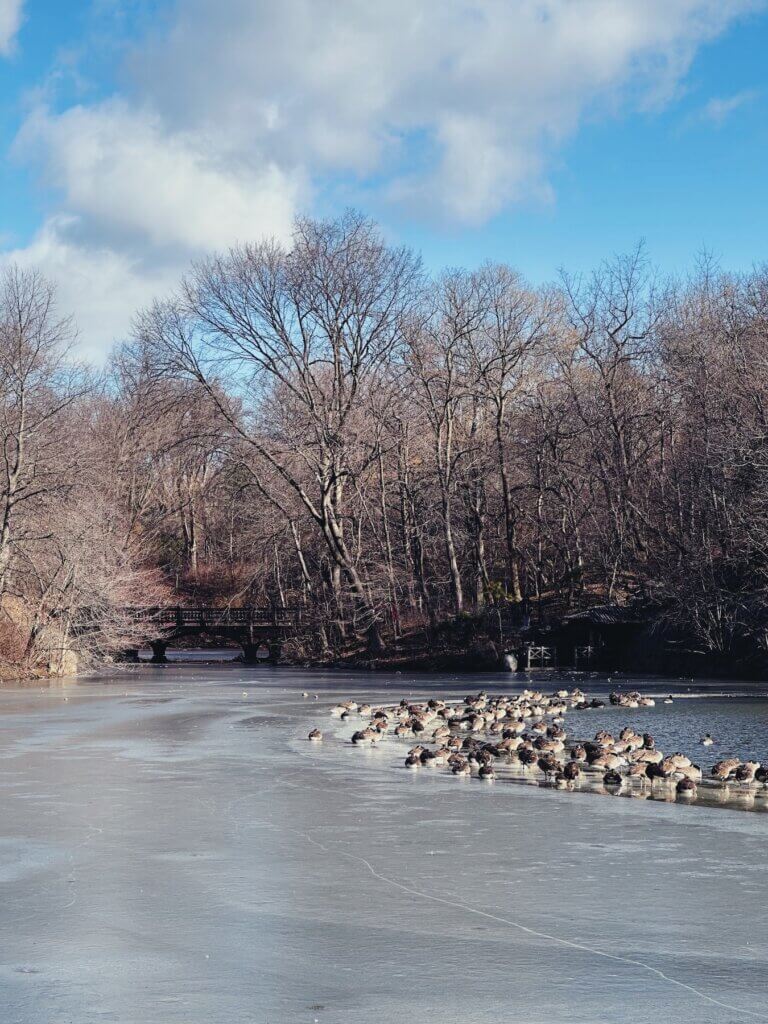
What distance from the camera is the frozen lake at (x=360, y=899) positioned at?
5.58m

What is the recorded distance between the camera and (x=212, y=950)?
20.9 ft

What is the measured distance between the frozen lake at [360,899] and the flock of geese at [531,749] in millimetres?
749

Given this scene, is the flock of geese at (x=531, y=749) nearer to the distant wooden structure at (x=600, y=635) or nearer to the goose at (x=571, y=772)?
the goose at (x=571, y=772)

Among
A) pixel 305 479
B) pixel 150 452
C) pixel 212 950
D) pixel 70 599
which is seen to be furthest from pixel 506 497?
pixel 212 950

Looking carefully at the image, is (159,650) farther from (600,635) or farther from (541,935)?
(541,935)

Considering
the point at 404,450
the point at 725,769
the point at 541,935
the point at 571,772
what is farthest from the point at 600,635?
the point at 541,935

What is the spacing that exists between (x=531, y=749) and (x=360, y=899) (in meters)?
7.95

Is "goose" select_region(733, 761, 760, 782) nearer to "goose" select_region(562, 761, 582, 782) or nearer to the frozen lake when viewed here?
the frozen lake

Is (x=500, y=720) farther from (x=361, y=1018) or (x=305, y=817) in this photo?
(x=361, y=1018)

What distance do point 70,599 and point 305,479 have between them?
14335 millimetres

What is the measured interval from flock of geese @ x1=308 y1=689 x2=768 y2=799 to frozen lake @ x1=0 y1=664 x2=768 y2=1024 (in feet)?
2.46

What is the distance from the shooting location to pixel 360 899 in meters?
7.62

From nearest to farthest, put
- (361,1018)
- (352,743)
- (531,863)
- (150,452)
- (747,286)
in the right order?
(361,1018) < (531,863) < (352,743) < (747,286) < (150,452)

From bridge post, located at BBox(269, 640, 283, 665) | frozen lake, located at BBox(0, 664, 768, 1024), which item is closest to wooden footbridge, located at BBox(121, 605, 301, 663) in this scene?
bridge post, located at BBox(269, 640, 283, 665)
